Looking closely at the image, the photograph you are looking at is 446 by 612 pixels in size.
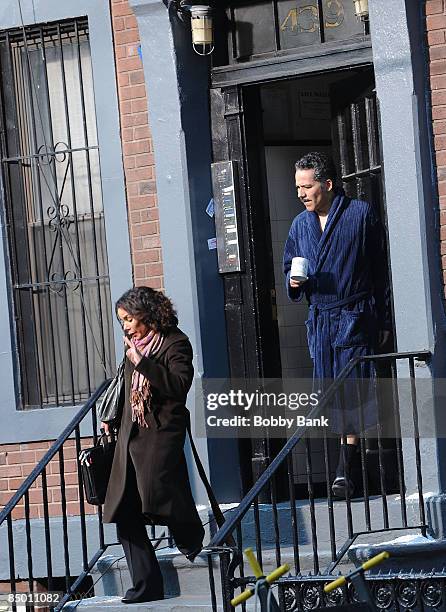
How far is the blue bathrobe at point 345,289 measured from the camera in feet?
26.9

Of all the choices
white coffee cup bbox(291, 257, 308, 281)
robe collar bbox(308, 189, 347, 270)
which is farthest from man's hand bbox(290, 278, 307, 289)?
robe collar bbox(308, 189, 347, 270)

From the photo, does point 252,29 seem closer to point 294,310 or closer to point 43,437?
point 294,310

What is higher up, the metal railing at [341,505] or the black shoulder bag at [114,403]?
the black shoulder bag at [114,403]

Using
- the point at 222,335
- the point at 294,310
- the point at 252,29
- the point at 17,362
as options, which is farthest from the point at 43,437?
the point at 252,29

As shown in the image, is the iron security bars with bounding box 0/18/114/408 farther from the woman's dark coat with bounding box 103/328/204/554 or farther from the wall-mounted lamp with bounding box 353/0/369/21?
the wall-mounted lamp with bounding box 353/0/369/21

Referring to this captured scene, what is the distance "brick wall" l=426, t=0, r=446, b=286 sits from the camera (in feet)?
26.8

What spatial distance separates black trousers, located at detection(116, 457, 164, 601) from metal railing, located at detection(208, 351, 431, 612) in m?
0.34

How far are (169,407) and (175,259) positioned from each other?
52.8 inches

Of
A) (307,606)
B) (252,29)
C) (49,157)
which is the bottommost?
(307,606)

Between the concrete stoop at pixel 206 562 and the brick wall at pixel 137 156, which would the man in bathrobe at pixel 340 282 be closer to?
the concrete stoop at pixel 206 562

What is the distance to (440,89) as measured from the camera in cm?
817

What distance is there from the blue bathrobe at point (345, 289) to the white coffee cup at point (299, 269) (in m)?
0.31

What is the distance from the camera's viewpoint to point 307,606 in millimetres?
6590

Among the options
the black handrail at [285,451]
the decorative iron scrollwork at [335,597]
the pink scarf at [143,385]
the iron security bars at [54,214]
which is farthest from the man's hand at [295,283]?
the decorative iron scrollwork at [335,597]
